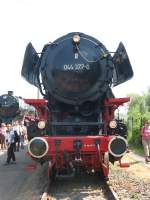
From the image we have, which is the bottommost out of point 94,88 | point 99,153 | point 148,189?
point 148,189

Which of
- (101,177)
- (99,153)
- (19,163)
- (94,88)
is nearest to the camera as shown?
(99,153)

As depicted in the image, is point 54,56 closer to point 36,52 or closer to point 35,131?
point 36,52

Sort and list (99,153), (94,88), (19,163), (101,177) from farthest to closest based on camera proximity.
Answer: (19,163) < (101,177) < (94,88) < (99,153)

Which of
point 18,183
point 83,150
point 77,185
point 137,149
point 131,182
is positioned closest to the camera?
point 83,150

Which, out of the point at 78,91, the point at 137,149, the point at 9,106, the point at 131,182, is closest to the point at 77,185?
the point at 131,182

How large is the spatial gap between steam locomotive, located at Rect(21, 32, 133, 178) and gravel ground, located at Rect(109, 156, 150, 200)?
0.50 meters

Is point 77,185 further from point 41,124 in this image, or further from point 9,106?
point 9,106

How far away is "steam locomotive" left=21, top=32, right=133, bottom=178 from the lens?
10.6 metres

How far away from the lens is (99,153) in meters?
9.98

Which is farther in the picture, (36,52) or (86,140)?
(36,52)

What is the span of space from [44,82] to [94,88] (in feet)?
3.86

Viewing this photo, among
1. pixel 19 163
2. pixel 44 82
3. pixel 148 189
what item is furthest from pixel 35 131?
pixel 19 163

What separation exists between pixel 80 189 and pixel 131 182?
1405 mm

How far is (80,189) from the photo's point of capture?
1052cm
